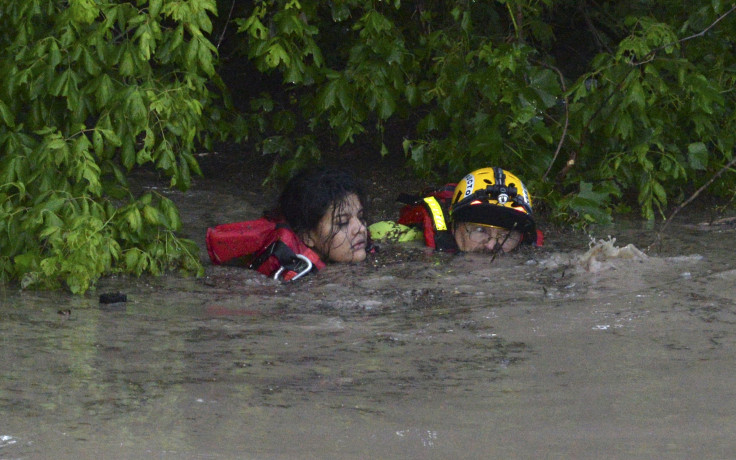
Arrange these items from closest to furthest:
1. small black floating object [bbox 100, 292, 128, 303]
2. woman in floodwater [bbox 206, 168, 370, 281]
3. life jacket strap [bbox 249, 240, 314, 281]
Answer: small black floating object [bbox 100, 292, 128, 303]
life jacket strap [bbox 249, 240, 314, 281]
woman in floodwater [bbox 206, 168, 370, 281]

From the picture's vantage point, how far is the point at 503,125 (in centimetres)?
612

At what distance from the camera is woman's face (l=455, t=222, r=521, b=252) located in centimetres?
529

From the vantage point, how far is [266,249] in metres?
4.86

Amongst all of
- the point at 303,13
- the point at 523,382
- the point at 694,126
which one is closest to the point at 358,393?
the point at 523,382

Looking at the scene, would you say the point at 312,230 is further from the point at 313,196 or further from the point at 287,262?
the point at 287,262

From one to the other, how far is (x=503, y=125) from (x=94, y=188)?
110 inches

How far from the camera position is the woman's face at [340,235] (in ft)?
16.5

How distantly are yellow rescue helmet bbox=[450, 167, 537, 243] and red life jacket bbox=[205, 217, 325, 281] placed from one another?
0.92 meters

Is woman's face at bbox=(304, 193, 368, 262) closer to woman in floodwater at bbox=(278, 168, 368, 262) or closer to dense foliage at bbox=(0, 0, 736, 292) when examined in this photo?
woman in floodwater at bbox=(278, 168, 368, 262)

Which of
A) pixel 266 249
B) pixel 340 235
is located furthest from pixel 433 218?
pixel 266 249

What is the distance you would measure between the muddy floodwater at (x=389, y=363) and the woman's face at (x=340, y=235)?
0.13 meters

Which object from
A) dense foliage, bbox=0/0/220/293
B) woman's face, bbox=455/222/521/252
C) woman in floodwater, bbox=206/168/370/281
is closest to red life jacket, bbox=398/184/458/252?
woman's face, bbox=455/222/521/252

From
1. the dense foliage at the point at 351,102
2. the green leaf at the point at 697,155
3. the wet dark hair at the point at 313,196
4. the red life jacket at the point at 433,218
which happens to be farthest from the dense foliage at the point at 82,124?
the green leaf at the point at 697,155

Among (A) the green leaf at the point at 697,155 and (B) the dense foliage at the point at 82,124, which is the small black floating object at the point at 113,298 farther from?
(A) the green leaf at the point at 697,155
